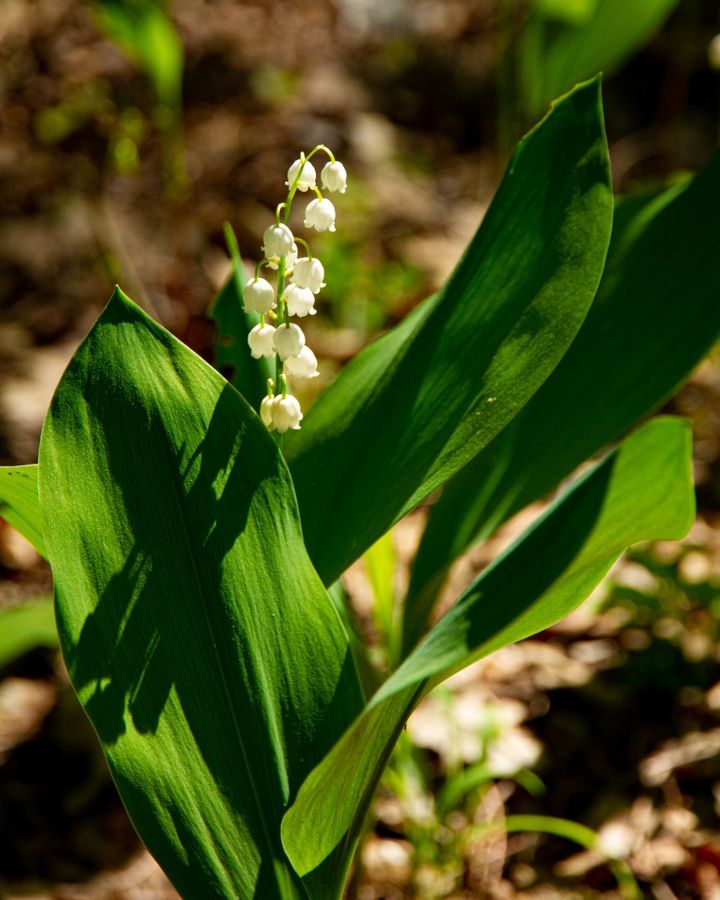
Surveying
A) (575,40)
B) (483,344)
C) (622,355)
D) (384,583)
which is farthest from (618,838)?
(575,40)

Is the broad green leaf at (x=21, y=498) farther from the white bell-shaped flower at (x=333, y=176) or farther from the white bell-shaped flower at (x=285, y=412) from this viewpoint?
the white bell-shaped flower at (x=333, y=176)

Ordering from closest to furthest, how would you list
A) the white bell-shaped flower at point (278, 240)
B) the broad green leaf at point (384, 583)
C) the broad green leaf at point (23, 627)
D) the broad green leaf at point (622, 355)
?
1. the white bell-shaped flower at point (278, 240)
2. the broad green leaf at point (622, 355)
3. the broad green leaf at point (23, 627)
4. the broad green leaf at point (384, 583)

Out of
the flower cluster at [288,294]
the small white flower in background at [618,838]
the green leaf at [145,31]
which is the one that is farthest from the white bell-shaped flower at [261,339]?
the green leaf at [145,31]

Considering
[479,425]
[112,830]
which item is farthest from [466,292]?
[112,830]

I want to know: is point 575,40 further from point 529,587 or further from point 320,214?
point 529,587

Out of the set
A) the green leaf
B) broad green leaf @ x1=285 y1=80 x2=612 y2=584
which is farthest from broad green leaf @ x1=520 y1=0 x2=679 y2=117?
broad green leaf @ x1=285 y1=80 x2=612 y2=584

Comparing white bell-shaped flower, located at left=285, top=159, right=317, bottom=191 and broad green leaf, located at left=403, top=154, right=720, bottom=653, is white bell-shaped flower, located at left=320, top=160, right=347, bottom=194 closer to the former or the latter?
white bell-shaped flower, located at left=285, top=159, right=317, bottom=191

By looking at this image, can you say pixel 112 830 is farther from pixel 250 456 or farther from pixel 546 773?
pixel 250 456
